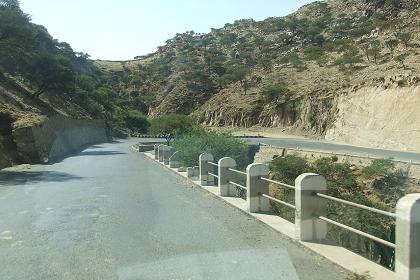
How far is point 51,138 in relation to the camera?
45.1m

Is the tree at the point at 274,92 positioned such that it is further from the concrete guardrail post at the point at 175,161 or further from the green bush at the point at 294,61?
the concrete guardrail post at the point at 175,161

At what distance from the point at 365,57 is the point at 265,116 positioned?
1802 cm

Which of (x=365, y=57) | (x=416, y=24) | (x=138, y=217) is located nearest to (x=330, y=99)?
(x=365, y=57)

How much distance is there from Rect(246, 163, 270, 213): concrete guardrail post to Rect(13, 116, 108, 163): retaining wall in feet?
92.6

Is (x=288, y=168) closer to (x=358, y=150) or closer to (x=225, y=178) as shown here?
(x=358, y=150)

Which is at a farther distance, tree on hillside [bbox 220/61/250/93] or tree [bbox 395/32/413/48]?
tree on hillside [bbox 220/61/250/93]

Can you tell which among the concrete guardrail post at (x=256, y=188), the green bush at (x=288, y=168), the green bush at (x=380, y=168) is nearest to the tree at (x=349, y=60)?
the green bush at (x=288, y=168)

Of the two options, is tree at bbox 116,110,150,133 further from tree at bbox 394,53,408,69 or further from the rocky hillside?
tree at bbox 394,53,408,69

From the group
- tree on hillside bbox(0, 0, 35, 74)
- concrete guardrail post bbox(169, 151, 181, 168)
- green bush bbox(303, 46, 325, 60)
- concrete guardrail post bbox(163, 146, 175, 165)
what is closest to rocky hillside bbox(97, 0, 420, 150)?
green bush bbox(303, 46, 325, 60)

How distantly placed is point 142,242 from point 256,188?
3663 mm

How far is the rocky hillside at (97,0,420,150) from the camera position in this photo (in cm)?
5812

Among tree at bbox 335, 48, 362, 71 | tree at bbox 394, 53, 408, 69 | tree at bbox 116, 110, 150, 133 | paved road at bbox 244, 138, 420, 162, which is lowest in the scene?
paved road at bbox 244, 138, 420, 162

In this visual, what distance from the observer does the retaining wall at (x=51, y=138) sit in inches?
1479

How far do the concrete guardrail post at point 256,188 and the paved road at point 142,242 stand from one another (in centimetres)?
43
